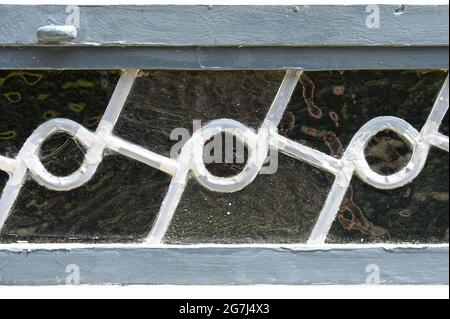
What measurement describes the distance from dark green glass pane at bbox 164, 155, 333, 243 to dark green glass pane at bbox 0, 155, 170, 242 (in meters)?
0.10

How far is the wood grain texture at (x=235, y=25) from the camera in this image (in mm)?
2486

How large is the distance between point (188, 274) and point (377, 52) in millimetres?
859

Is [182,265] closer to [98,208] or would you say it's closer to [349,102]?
[98,208]

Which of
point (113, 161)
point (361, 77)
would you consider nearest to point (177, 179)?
point (113, 161)

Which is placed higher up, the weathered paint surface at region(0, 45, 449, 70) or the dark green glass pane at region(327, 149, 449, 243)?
the weathered paint surface at region(0, 45, 449, 70)

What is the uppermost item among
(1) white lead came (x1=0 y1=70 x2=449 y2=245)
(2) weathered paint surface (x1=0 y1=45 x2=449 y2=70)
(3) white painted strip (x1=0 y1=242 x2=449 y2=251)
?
(2) weathered paint surface (x1=0 y1=45 x2=449 y2=70)

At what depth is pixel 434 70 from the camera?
8.39 feet

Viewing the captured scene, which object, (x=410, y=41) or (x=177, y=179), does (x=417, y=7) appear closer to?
(x=410, y=41)

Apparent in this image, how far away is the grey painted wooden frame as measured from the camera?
2.49 metres

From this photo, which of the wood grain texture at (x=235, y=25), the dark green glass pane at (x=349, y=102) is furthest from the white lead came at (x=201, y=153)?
the wood grain texture at (x=235, y=25)

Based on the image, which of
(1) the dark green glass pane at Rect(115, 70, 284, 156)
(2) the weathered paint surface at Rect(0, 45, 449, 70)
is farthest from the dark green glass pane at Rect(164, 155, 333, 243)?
(2) the weathered paint surface at Rect(0, 45, 449, 70)

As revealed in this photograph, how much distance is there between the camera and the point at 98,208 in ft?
8.43

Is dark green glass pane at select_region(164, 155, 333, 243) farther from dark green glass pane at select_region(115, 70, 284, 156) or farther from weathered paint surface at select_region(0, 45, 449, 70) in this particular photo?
weathered paint surface at select_region(0, 45, 449, 70)

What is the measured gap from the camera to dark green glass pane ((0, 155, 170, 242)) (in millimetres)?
2561
